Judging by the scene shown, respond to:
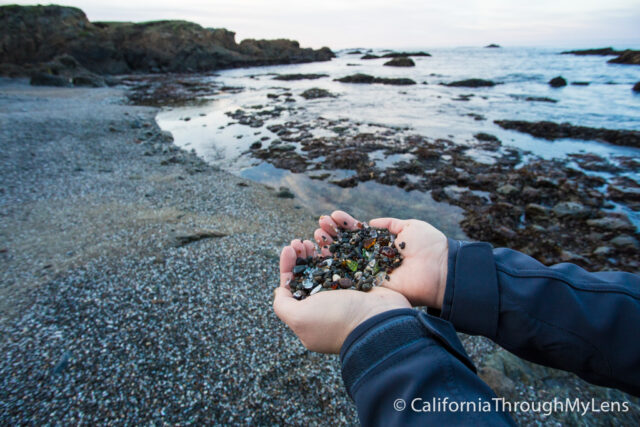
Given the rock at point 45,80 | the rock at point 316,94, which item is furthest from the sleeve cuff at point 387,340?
the rock at point 45,80

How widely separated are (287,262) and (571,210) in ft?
30.1

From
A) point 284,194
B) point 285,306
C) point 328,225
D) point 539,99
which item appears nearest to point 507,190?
point 284,194

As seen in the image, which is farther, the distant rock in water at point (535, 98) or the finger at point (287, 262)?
the distant rock in water at point (535, 98)

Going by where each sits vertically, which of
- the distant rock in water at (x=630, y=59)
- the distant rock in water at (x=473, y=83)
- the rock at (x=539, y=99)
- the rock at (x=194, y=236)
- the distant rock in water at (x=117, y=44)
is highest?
the distant rock in water at (x=117, y=44)

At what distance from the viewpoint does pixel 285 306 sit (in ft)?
7.46

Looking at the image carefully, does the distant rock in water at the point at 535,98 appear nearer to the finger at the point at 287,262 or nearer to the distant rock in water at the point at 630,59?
the finger at the point at 287,262

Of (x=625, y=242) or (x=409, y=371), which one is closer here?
(x=409, y=371)

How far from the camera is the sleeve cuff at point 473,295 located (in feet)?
6.36

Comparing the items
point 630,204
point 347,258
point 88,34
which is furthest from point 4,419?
point 88,34

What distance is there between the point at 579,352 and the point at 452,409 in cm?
116

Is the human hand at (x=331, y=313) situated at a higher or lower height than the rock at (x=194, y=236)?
higher

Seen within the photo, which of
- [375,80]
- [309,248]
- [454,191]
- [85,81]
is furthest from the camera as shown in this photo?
[375,80]

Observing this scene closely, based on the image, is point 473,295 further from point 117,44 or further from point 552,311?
point 117,44

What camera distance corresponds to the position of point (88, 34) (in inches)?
1844
